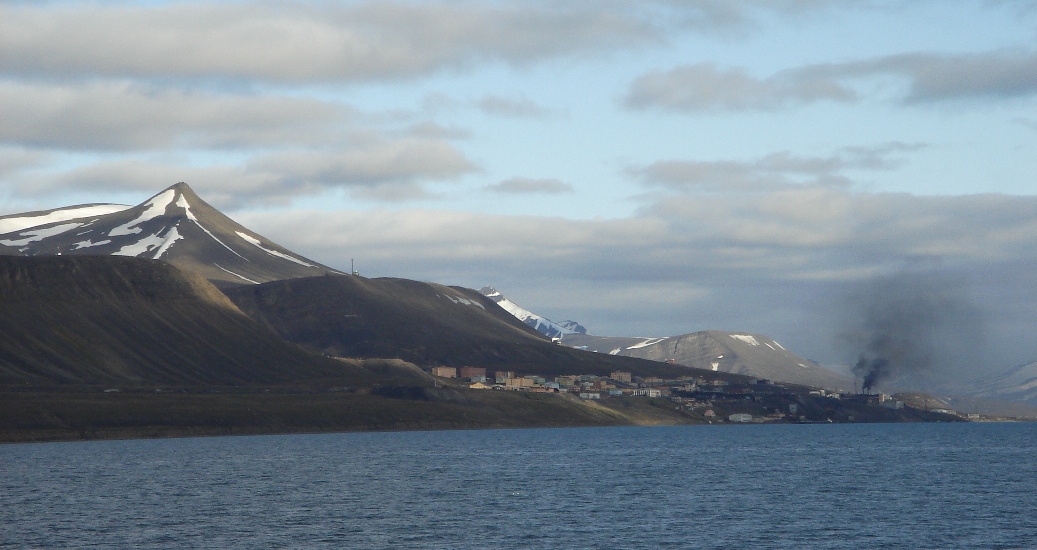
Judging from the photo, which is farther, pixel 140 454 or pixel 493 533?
pixel 140 454

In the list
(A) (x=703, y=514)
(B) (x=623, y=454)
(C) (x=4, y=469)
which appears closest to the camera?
(A) (x=703, y=514)

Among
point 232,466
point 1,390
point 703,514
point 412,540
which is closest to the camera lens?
point 412,540

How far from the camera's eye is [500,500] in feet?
338

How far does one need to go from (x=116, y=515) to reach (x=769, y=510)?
4937 centimetres

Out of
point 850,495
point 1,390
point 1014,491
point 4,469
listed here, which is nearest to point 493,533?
point 850,495

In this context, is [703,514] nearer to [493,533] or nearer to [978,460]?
[493,533]

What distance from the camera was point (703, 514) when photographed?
9375cm

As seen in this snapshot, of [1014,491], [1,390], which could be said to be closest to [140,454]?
[1,390]

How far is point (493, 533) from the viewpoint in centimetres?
8131

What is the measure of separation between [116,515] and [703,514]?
43.2m

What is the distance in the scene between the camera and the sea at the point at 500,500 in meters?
78.9

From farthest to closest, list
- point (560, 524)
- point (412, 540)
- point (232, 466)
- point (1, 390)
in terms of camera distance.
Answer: point (1, 390)
point (232, 466)
point (560, 524)
point (412, 540)

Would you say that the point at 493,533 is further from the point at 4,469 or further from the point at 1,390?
the point at 1,390

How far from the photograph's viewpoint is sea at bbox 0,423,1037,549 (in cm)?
7888
